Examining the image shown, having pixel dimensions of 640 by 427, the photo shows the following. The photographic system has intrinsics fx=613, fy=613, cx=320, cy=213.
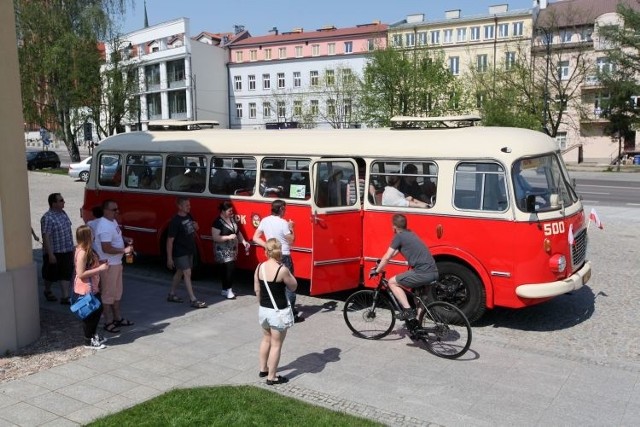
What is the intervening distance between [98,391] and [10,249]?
7.72 feet

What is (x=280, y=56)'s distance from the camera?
7819 cm

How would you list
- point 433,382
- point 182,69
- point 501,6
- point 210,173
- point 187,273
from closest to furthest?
point 433,382 < point 187,273 < point 210,173 < point 501,6 < point 182,69

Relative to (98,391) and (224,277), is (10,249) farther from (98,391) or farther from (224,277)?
(224,277)

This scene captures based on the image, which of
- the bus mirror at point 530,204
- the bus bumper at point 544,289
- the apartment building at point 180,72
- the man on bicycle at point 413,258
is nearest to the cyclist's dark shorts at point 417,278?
the man on bicycle at point 413,258

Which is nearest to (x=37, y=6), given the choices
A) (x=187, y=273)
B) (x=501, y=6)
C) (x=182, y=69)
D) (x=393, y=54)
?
(x=393, y=54)

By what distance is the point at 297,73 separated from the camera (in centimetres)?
7700

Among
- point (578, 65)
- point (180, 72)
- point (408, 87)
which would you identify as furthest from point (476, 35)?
point (180, 72)

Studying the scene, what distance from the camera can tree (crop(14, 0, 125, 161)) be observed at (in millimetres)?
33562

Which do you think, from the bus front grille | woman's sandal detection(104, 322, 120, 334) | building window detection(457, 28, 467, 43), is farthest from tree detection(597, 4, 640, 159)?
woman's sandal detection(104, 322, 120, 334)

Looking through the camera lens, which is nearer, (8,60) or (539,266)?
(8,60)

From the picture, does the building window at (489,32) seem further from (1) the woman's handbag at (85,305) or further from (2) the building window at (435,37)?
(1) the woman's handbag at (85,305)

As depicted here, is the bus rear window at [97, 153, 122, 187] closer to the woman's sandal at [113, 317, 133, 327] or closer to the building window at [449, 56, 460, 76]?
the woman's sandal at [113, 317, 133, 327]

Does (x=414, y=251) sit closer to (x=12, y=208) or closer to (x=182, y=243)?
(x=182, y=243)

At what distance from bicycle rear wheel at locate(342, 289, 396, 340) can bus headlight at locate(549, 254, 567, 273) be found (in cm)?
227
